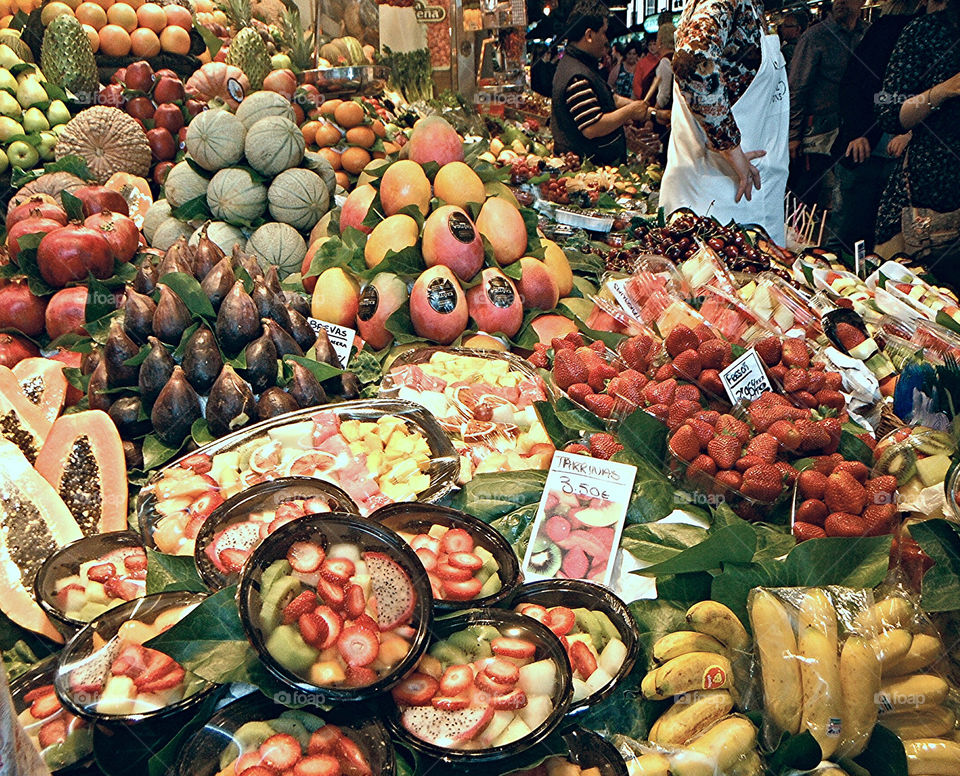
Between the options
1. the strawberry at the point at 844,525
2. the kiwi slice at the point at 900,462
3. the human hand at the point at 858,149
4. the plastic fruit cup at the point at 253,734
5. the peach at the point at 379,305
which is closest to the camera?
the plastic fruit cup at the point at 253,734

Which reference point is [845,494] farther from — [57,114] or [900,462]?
[57,114]

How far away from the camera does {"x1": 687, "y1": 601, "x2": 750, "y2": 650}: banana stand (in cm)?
123

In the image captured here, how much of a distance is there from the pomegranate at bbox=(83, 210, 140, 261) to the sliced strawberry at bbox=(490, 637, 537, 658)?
225cm

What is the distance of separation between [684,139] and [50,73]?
11.8 feet

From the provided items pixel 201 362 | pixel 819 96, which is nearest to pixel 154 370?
pixel 201 362

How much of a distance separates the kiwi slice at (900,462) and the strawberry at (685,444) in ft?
1.32

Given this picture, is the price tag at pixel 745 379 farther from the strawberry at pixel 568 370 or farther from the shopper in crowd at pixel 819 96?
the shopper in crowd at pixel 819 96

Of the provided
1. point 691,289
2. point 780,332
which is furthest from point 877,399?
point 691,289

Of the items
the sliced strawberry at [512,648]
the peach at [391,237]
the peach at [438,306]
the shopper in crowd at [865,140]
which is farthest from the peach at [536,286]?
the shopper in crowd at [865,140]

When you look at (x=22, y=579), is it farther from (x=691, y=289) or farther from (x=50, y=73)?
(x=50, y=73)

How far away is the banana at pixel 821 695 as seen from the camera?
1.08 m

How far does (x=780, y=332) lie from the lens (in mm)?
2213

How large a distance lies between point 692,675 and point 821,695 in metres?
0.19

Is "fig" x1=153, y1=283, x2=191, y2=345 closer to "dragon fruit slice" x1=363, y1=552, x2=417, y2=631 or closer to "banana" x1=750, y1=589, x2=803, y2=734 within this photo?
"dragon fruit slice" x1=363, y1=552, x2=417, y2=631
